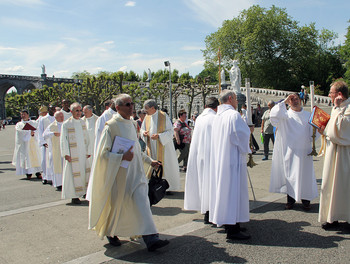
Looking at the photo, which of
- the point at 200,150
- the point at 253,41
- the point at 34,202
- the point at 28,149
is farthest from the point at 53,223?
the point at 253,41

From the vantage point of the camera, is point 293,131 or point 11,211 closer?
point 293,131

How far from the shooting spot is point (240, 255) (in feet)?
13.0

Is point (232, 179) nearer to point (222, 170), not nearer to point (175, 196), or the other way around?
point (222, 170)

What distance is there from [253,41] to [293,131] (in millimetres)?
52416

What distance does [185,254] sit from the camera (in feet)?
13.3

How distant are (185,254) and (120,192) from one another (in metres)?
1.06

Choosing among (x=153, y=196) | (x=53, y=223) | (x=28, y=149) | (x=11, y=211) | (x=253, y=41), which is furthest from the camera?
(x=253, y=41)

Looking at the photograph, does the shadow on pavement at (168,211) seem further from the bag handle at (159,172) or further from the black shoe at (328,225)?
the black shoe at (328,225)

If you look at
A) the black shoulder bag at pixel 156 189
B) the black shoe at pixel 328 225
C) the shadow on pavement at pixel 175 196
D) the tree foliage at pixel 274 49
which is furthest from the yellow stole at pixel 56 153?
the tree foliage at pixel 274 49

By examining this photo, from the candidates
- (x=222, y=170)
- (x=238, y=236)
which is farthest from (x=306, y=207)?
(x=222, y=170)

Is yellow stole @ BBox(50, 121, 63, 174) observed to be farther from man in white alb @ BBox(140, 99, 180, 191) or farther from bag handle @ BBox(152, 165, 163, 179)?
bag handle @ BBox(152, 165, 163, 179)

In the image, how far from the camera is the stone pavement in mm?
3982

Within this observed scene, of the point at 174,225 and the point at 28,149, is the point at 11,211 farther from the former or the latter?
the point at 28,149

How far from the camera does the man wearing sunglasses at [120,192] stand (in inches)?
161
